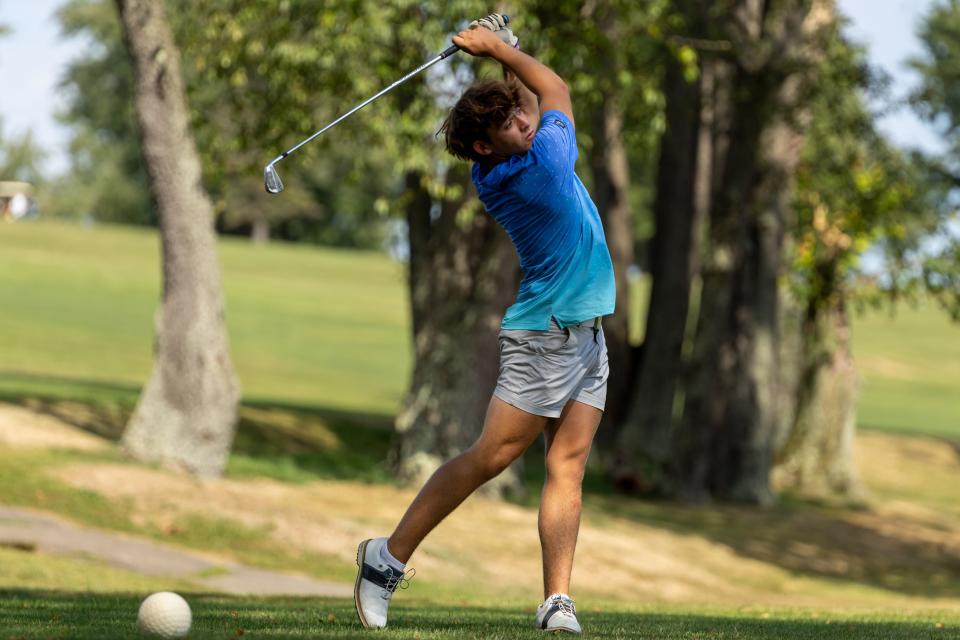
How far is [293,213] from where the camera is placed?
87.2 metres

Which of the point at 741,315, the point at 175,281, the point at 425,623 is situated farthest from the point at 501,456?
the point at 741,315

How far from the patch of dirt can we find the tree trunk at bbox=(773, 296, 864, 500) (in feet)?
38.1

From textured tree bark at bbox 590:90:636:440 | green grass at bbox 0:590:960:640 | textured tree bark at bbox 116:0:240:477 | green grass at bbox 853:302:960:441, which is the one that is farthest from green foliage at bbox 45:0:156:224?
green grass at bbox 0:590:960:640

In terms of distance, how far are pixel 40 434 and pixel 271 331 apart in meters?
27.9

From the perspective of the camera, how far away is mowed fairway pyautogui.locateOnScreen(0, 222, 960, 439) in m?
31.6

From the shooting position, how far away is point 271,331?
44.9m

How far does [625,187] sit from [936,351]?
36.1 meters

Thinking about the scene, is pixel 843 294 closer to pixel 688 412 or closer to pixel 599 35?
pixel 688 412

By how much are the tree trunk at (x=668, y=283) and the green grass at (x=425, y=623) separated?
15.9 metres

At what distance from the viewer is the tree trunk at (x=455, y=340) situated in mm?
17953

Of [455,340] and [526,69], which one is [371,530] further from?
[526,69]

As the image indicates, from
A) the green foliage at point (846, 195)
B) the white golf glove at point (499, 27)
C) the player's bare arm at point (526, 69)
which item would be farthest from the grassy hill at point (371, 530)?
the green foliage at point (846, 195)

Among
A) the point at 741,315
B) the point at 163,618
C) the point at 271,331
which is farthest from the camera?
the point at 271,331

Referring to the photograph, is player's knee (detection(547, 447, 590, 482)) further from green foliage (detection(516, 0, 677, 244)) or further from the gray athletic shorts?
green foliage (detection(516, 0, 677, 244))
